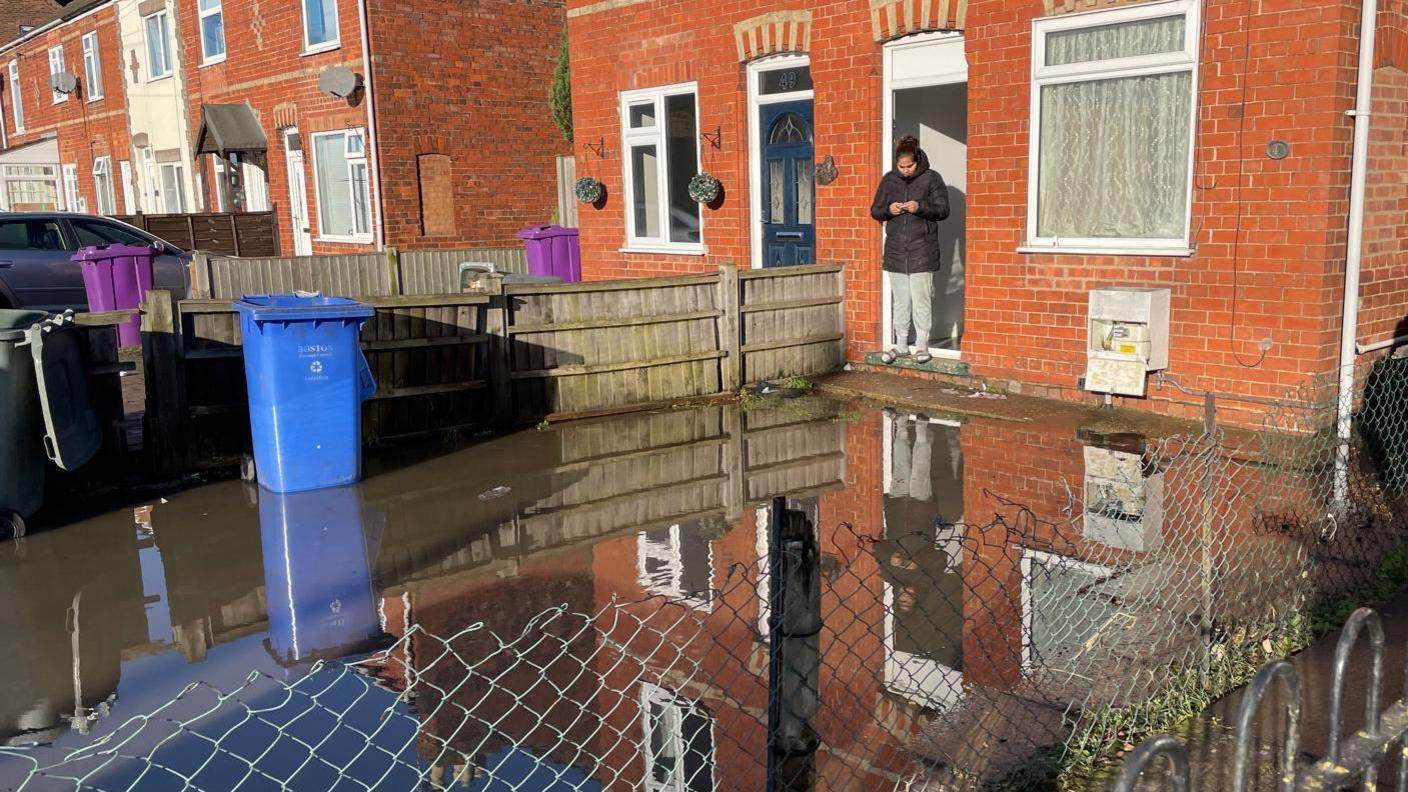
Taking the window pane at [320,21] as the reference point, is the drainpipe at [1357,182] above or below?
below

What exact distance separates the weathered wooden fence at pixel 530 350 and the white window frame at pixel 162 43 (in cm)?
1761

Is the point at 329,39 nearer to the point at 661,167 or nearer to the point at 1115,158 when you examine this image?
the point at 661,167

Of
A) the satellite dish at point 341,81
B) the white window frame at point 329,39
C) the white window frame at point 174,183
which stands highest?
the white window frame at point 329,39

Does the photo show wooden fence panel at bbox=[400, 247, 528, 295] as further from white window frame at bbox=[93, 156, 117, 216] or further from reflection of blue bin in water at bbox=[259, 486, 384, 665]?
white window frame at bbox=[93, 156, 117, 216]

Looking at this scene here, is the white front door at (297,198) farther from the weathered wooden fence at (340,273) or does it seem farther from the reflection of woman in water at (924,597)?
the reflection of woman in water at (924,597)

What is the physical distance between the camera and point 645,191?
15.1 m

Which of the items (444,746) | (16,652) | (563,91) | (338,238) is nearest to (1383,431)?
(444,746)

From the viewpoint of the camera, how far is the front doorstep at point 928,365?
37.2 feet

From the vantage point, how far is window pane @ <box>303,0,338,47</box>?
62.6 feet

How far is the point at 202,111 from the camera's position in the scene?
22.1 m

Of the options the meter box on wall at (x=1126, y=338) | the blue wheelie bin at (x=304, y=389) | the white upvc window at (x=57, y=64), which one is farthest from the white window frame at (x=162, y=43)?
the meter box on wall at (x=1126, y=338)

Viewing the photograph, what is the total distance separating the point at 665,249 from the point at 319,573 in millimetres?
8712

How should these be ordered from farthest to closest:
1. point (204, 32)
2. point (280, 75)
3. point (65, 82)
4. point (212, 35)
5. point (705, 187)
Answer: point (65, 82), point (204, 32), point (212, 35), point (280, 75), point (705, 187)

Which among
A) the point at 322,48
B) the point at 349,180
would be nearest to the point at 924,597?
the point at 349,180
